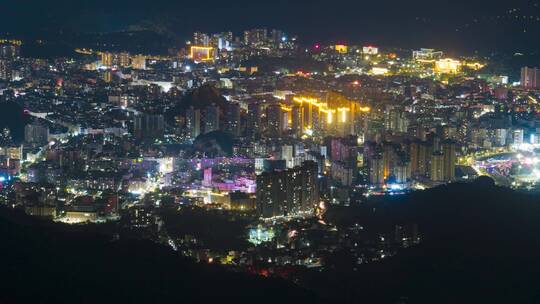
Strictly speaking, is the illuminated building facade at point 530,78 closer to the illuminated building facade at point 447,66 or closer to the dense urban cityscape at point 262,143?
the dense urban cityscape at point 262,143

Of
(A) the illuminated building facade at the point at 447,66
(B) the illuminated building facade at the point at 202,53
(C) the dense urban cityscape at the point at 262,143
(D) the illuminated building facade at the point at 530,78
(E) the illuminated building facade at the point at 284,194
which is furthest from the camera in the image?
(B) the illuminated building facade at the point at 202,53

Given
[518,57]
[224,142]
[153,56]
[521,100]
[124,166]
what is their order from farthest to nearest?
[153,56] → [518,57] → [521,100] → [224,142] → [124,166]

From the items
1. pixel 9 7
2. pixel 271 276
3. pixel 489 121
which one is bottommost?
pixel 271 276

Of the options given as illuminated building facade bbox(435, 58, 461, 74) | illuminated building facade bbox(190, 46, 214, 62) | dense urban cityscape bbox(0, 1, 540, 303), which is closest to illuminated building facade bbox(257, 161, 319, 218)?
dense urban cityscape bbox(0, 1, 540, 303)

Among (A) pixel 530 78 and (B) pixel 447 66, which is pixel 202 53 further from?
(A) pixel 530 78

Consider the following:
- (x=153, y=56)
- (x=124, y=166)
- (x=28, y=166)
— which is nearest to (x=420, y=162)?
(x=124, y=166)

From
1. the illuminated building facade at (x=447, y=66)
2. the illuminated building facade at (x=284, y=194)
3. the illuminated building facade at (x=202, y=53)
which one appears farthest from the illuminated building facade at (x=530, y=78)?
the illuminated building facade at (x=284, y=194)

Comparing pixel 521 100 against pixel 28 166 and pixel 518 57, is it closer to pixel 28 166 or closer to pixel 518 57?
pixel 518 57

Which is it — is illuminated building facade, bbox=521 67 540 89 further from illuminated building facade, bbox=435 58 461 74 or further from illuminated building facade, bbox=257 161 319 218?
illuminated building facade, bbox=257 161 319 218

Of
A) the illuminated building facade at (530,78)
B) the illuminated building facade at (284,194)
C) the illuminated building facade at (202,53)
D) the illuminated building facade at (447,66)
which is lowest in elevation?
the illuminated building facade at (284,194)
